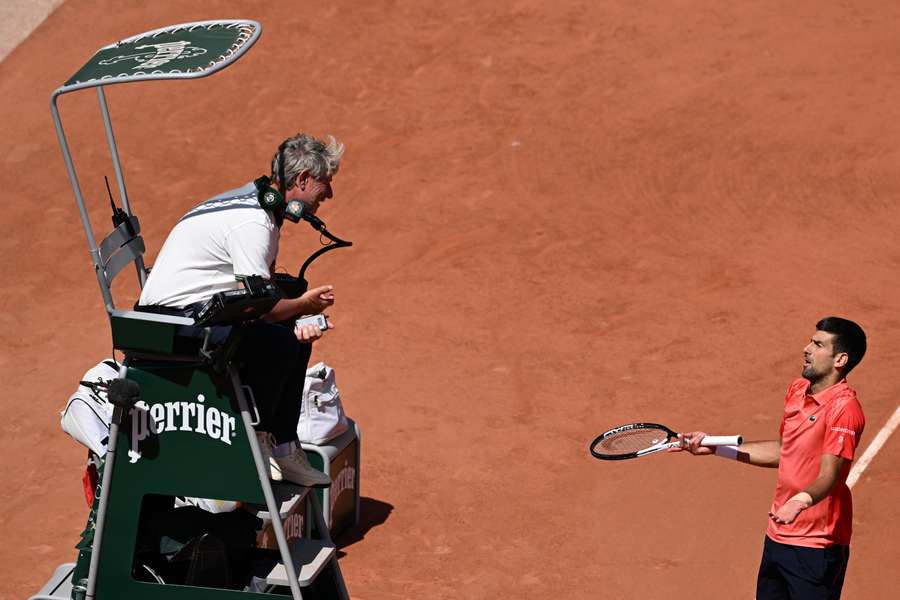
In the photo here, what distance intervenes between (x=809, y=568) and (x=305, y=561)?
88.8 inches

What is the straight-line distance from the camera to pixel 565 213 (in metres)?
12.9

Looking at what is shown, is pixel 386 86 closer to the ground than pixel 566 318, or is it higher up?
higher up

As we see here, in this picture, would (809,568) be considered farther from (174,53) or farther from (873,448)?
(174,53)

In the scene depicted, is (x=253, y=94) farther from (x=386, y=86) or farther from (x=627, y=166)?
(x=627, y=166)

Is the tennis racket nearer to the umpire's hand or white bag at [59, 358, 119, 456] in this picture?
the umpire's hand

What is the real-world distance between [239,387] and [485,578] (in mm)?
2986

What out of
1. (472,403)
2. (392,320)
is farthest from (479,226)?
(472,403)

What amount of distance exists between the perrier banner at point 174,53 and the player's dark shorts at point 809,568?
325 centimetres

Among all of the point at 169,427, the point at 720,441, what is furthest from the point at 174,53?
the point at 720,441

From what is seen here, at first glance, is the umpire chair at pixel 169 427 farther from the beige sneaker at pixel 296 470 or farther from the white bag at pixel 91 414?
the white bag at pixel 91 414

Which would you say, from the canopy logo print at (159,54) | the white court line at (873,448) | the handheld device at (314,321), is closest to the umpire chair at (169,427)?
the canopy logo print at (159,54)

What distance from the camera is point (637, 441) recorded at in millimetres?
6113

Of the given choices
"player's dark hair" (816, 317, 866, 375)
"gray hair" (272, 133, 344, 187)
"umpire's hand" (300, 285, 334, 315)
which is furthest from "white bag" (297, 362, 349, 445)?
"player's dark hair" (816, 317, 866, 375)

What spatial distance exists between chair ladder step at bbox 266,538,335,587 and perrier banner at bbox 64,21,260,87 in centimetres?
216
